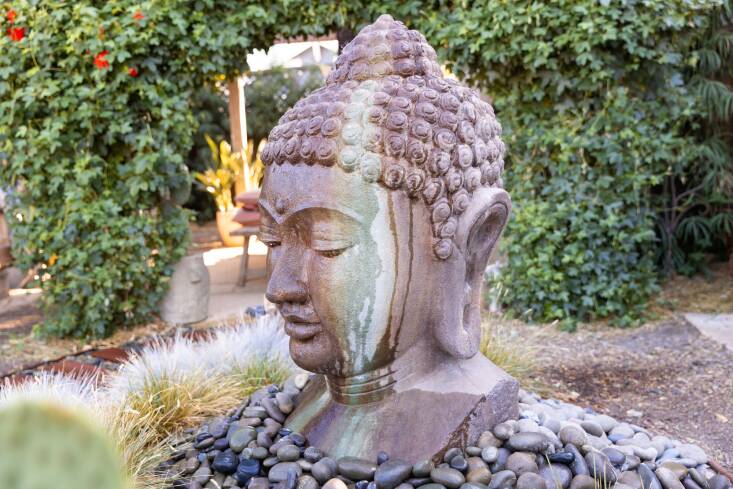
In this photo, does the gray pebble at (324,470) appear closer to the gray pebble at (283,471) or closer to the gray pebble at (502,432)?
the gray pebble at (283,471)

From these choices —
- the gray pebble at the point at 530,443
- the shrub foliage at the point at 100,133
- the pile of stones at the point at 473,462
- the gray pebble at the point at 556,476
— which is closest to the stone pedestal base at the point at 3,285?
the shrub foliage at the point at 100,133

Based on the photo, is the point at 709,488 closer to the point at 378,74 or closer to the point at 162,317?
the point at 378,74

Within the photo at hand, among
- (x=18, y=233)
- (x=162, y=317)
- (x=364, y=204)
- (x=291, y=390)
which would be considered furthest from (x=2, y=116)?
(x=364, y=204)

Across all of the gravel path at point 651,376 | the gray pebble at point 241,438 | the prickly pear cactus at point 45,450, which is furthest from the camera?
the gravel path at point 651,376

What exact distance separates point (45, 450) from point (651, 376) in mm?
4738

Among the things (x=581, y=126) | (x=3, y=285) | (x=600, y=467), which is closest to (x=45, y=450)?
(x=600, y=467)

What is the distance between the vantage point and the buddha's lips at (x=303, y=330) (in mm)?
2498

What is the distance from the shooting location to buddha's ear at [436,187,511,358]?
254cm

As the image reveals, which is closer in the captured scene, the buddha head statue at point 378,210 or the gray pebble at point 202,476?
the buddha head statue at point 378,210

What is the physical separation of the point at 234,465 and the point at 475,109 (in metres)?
1.58

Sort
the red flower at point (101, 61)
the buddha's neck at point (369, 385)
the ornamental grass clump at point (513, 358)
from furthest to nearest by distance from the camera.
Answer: the red flower at point (101, 61) < the ornamental grass clump at point (513, 358) < the buddha's neck at point (369, 385)

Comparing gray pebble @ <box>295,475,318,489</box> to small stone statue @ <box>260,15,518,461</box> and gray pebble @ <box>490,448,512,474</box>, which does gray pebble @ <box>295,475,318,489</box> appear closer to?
small stone statue @ <box>260,15,518,461</box>

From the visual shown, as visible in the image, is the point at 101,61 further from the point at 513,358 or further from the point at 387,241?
the point at 387,241

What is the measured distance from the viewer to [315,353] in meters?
2.51
